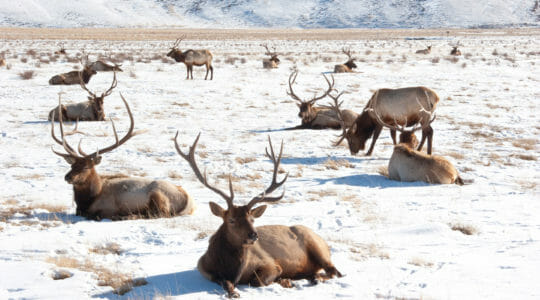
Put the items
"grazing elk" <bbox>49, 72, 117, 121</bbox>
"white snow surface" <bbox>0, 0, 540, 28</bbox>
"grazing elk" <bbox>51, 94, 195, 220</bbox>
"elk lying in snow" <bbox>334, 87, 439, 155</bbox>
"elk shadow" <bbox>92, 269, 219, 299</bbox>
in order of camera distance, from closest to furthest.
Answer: "elk shadow" <bbox>92, 269, 219, 299</bbox>, "grazing elk" <bbox>51, 94, 195, 220</bbox>, "elk lying in snow" <bbox>334, 87, 439, 155</bbox>, "grazing elk" <bbox>49, 72, 117, 121</bbox>, "white snow surface" <bbox>0, 0, 540, 28</bbox>

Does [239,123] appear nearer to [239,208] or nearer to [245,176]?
[245,176]

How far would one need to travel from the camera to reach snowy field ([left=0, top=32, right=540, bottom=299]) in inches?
199

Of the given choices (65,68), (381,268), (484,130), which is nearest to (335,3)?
(65,68)

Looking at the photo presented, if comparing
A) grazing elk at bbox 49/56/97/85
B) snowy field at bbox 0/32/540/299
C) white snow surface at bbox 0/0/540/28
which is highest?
white snow surface at bbox 0/0/540/28

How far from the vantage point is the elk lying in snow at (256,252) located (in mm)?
4695

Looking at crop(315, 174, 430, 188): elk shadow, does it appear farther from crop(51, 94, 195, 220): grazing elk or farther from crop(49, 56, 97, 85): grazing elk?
crop(49, 56, 97, 85): grazing elk

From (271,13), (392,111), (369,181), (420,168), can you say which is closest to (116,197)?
(369,181)

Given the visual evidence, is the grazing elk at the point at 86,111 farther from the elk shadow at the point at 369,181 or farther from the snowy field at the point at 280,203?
the elk shadow at the point at 369,181

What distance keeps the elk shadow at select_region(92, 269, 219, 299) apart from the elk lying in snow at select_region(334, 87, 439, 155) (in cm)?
753

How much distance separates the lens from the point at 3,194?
27.0 feet

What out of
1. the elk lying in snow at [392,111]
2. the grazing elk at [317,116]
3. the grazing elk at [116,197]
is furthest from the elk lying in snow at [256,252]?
the grazing elk at [317,116]

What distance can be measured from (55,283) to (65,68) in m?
22.7

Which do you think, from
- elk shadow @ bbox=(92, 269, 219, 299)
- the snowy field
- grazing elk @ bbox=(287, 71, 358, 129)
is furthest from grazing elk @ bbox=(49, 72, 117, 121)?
elk shadow @ bbox=(92, 269, 219, 299)

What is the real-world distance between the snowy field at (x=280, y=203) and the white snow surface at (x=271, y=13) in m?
110
